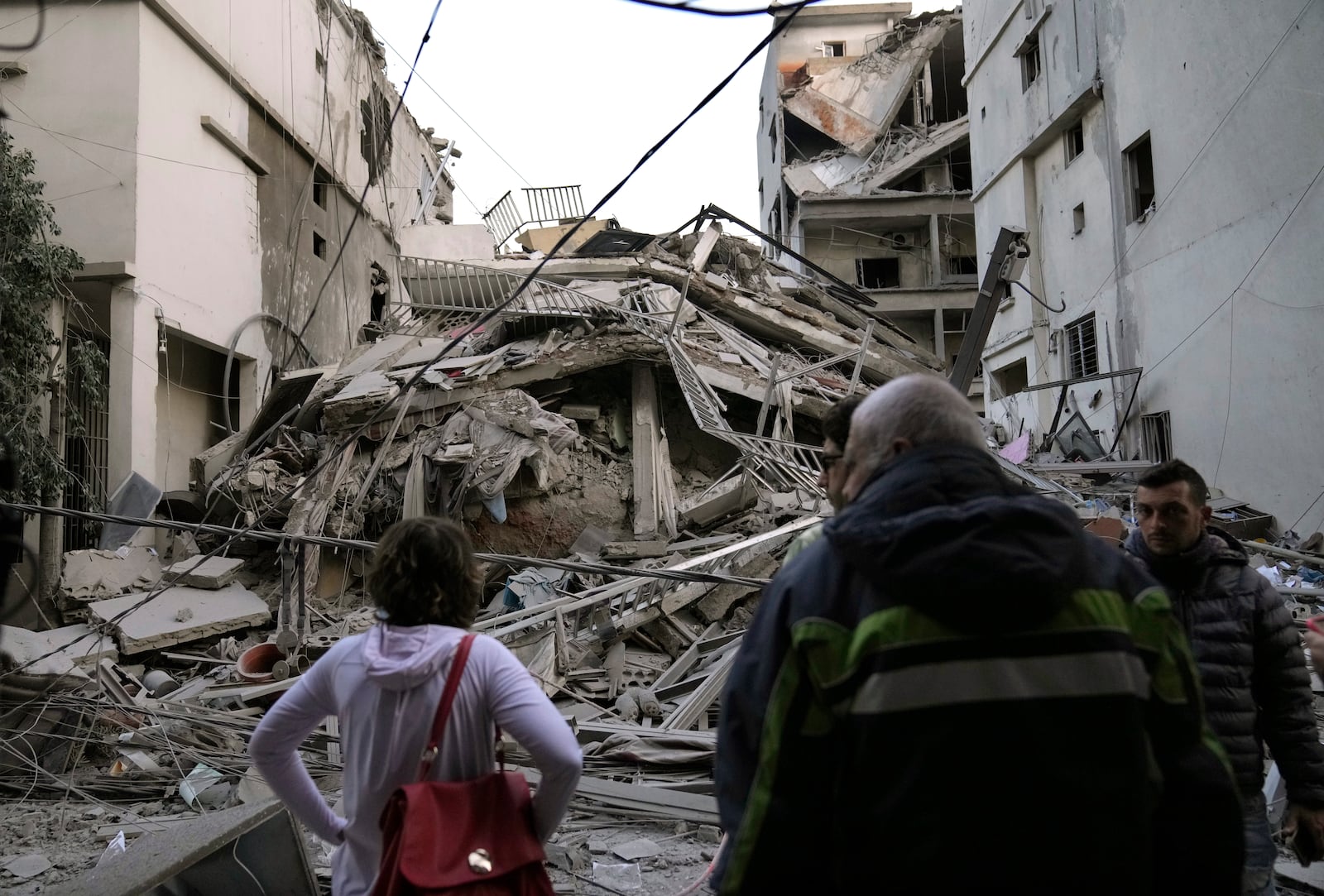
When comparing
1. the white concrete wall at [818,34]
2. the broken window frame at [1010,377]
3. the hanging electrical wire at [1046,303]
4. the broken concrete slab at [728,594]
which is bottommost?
the broken concrete slab at [728,594]

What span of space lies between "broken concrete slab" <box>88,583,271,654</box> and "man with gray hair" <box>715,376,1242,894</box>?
7.66 meters

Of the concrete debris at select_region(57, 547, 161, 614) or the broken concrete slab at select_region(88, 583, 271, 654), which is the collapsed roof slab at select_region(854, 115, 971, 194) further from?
the broken concrete slab at select_region(88, 583, 271, 654)

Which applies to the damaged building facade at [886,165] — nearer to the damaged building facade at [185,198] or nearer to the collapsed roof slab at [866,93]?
the collapsed roof slab at [866,93]

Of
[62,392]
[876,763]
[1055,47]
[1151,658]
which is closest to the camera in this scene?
[876,763]

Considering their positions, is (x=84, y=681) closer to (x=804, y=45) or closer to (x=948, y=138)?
(x=948, y=138)

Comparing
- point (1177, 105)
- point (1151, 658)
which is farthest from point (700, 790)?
point (1177, 105)

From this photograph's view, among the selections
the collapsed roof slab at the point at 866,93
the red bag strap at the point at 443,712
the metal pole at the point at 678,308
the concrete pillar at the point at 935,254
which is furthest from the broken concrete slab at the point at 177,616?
the collapsed roof slab at the point at 866,93

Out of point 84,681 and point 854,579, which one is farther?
point 84,681

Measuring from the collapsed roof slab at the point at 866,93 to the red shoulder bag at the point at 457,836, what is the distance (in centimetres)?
3095

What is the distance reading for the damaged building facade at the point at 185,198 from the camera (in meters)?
11.1

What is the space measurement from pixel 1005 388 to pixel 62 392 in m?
17.8

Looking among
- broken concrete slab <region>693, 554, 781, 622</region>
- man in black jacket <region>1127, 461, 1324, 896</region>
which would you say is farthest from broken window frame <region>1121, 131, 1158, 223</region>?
man in black jacket <region>1127, 461, 1324, 896</region>

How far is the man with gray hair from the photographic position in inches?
44.1

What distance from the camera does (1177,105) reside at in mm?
12500
